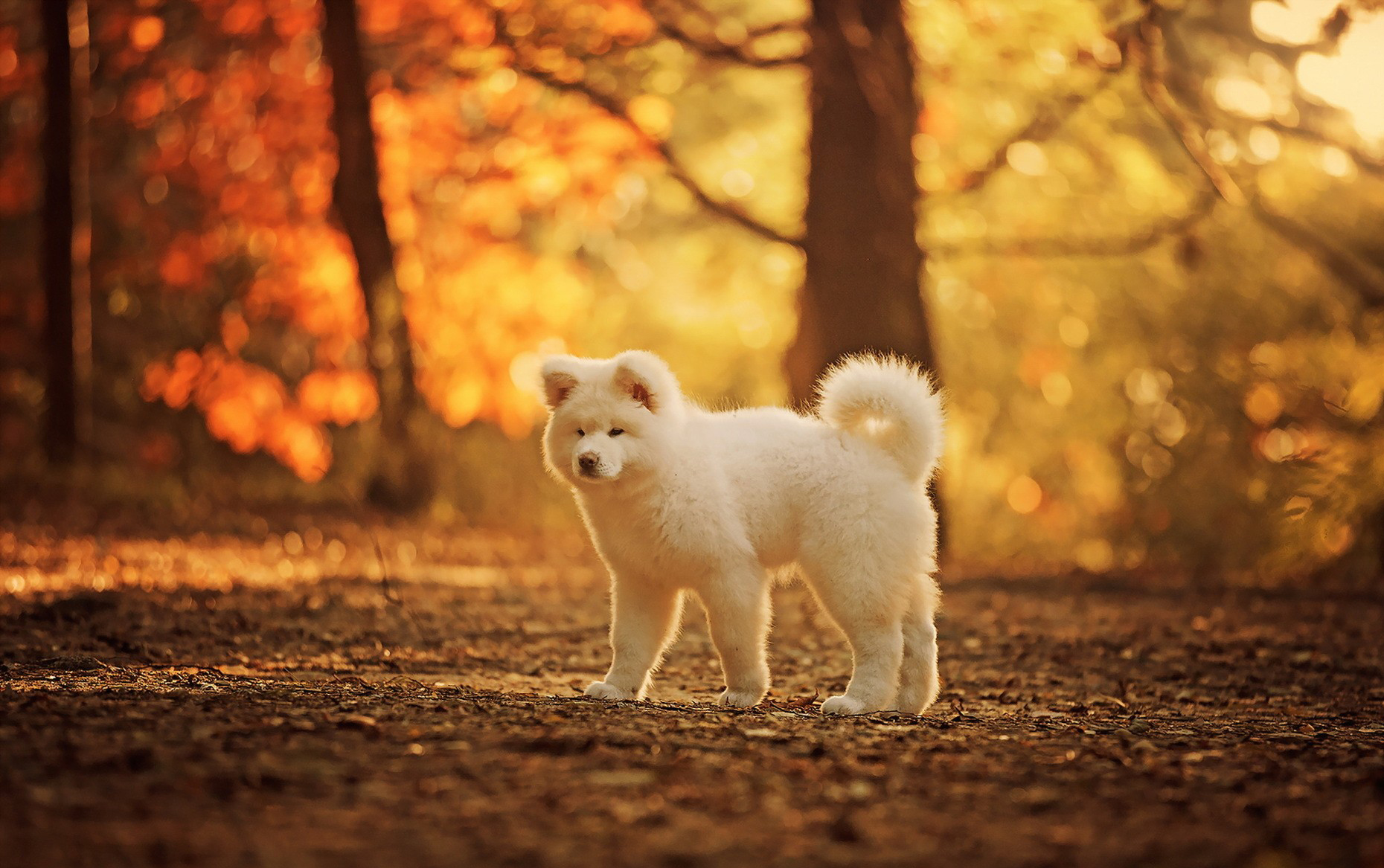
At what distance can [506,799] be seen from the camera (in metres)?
4.06

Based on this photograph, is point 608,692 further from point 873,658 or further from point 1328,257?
point 1328,257

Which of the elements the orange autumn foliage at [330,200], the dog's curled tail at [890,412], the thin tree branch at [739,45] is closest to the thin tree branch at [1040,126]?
the thin tree branch at [739,45]

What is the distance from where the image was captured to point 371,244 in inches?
676

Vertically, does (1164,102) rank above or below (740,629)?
above

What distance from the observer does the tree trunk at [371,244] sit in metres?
16.8

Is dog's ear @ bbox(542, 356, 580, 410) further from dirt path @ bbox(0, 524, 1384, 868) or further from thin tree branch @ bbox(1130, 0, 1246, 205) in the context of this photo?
thin tree branch @ bbox(1130, 0, 1246, 205)

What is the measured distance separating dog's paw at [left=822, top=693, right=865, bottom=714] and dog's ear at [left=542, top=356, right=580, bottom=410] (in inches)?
70.3

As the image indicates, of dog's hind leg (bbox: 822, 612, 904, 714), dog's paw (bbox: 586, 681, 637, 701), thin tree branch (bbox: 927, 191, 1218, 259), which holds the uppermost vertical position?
thin tree branch (bbox: 927, 191, 1218, 259)

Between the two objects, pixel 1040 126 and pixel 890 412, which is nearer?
pixel 890 412

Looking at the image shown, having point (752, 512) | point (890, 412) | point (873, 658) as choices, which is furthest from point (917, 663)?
point (890, 412)

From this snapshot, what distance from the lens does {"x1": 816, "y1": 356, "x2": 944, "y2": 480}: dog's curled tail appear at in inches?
252

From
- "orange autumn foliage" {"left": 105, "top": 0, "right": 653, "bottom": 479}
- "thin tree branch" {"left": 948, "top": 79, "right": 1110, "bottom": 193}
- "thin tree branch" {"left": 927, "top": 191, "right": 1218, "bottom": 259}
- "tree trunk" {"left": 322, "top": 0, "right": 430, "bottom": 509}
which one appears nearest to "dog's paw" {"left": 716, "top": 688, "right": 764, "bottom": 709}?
"thin tree branch" {"left": 927, "top": 191, "right": 1218, "bottom": 259}

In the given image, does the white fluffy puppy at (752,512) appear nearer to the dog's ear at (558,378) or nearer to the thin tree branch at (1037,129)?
the dog's ear at (558,378)

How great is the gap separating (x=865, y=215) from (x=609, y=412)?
7.93 meters
